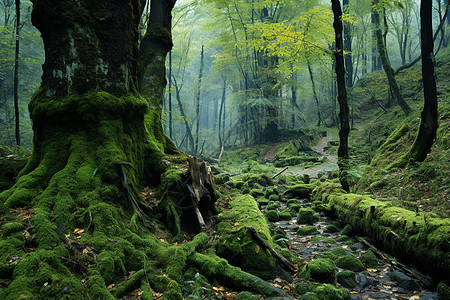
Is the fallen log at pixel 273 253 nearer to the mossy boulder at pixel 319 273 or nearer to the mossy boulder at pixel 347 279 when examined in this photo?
the mossy boulder at pixel 319 273

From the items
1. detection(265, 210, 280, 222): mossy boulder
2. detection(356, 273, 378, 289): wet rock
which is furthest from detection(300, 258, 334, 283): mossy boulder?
detection(265, 210, 280, 222): mossy boulder

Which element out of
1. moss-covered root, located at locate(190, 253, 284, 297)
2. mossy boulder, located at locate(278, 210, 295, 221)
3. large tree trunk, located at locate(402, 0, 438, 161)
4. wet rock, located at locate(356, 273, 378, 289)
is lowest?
wet rock, located at locate(356, 273, 378, 289)

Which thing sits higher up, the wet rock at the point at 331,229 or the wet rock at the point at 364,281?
the wet rock at the point at 331,229

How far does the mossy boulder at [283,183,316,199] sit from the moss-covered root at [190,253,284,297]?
244 inches

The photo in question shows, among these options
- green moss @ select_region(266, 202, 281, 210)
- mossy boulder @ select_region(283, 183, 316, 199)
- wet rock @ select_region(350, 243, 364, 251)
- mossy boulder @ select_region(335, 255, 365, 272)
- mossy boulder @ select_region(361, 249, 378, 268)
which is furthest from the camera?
mossy boulder @ select_region(283, 183, 316, 199)

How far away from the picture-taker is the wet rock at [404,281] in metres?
3.25

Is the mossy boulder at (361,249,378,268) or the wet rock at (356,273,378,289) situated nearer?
the wet rock at (356,273,378,289)

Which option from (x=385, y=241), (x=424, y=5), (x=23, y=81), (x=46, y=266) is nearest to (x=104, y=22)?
(x=46, y=266)

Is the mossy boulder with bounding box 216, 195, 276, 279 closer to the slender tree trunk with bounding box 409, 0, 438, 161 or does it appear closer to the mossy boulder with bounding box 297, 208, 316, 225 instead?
the mossy boulder with bounding box 297, 208, 316, 225

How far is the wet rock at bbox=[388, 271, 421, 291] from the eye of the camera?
10.7 feet

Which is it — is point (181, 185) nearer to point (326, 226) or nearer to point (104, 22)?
point (104, 22)

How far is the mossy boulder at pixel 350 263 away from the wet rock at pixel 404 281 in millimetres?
389

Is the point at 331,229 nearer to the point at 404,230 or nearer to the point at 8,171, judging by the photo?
the point at 404,230

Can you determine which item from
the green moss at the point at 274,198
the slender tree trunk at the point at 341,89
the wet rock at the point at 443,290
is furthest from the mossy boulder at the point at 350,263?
the green moss at the point at 274,198
